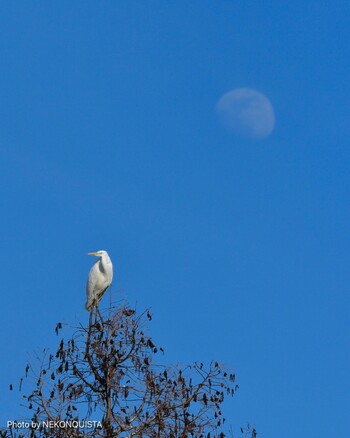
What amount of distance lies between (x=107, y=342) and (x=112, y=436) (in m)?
1.22

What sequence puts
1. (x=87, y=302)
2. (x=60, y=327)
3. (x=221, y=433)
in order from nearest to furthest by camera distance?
1. (x=221, y=433)
2. (x=60, y=327)
3. (x=87, y=302)

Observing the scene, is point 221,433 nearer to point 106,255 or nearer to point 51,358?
point 51,358

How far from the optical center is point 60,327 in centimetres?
1162

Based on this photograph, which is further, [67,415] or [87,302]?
[87,302]

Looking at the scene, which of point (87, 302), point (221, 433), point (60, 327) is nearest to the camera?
point (221, 433)

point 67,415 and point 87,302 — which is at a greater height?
point 87,302

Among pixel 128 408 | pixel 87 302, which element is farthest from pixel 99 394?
pixel 87 302

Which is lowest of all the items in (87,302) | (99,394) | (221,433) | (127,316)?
(221,433)

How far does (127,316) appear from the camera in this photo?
1150 cm

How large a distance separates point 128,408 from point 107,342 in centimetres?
89

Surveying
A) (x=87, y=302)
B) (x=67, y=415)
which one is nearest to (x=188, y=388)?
(x=67, y=415)

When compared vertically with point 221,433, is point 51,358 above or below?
above

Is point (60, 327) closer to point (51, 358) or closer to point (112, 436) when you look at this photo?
point (51, 358)

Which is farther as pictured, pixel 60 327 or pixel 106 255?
pixel 106 255
